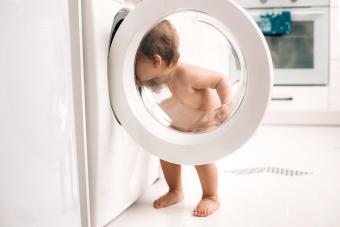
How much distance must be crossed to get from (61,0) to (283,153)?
132 cm

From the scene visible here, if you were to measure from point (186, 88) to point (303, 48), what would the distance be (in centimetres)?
171

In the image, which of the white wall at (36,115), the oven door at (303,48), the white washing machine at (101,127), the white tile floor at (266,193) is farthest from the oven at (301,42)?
the white wall at (36,115)

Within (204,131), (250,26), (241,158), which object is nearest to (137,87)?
(204,131)

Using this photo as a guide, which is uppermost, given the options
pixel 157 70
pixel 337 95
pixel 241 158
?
pixel 157 70

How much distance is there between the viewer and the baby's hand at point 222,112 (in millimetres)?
1102

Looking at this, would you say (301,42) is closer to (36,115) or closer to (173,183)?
(173,183)

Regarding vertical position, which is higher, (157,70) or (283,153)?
(157,70)

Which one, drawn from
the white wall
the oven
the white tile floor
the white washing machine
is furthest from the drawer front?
the white wall

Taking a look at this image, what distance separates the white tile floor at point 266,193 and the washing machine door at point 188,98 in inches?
6.4

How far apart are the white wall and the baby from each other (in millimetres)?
288

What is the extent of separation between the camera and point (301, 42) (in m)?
2.60

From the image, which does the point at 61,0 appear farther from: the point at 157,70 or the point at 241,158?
the point at 241,158

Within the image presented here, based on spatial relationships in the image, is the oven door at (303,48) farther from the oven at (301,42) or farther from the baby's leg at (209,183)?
the baby's leg at (209,183)

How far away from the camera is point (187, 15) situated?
3.53ft
